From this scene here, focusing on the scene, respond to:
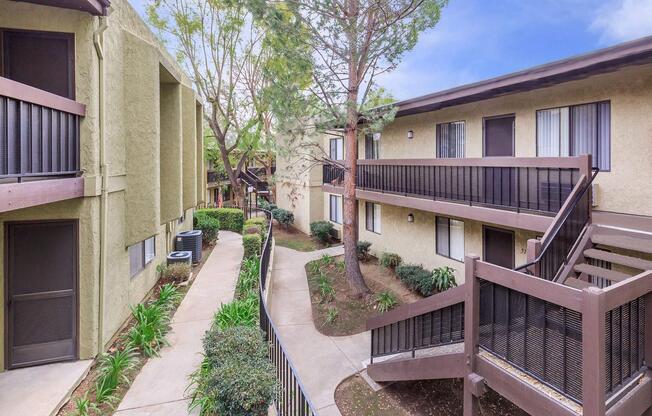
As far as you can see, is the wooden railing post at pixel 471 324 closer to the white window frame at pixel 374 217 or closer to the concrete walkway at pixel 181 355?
the concrete walkway at pixel 181 355

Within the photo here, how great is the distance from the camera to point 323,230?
62.2 ft

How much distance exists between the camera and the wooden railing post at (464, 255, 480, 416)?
439cm

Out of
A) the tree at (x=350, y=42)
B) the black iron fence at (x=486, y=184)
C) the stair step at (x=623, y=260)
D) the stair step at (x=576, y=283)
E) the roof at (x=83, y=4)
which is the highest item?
the tree at (x=350, y=42)

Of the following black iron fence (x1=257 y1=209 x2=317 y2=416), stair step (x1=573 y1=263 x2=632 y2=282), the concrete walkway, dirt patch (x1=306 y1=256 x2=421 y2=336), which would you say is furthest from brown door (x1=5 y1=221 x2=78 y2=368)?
stair step (x1=573 y1=263 x2=632 y2=282)

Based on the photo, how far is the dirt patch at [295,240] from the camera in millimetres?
18597

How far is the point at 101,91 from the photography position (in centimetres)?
614

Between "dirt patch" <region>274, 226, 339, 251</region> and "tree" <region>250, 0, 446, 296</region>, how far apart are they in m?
8.19

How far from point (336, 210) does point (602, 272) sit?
50.1 feet

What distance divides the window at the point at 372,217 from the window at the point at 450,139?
467 cm

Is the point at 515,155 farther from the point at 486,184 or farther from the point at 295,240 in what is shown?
the point at 295,240

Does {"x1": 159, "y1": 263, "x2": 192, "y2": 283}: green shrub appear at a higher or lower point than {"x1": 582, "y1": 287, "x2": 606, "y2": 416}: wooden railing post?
lower

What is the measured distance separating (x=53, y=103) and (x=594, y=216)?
9.32 metres

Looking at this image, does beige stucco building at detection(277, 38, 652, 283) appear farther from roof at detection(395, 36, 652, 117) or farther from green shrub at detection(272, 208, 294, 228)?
A: green shrub at detection(272, 208, 294, 228)

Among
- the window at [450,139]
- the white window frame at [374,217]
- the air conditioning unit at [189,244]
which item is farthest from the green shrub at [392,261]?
the air conditioning unit at [189,244]
